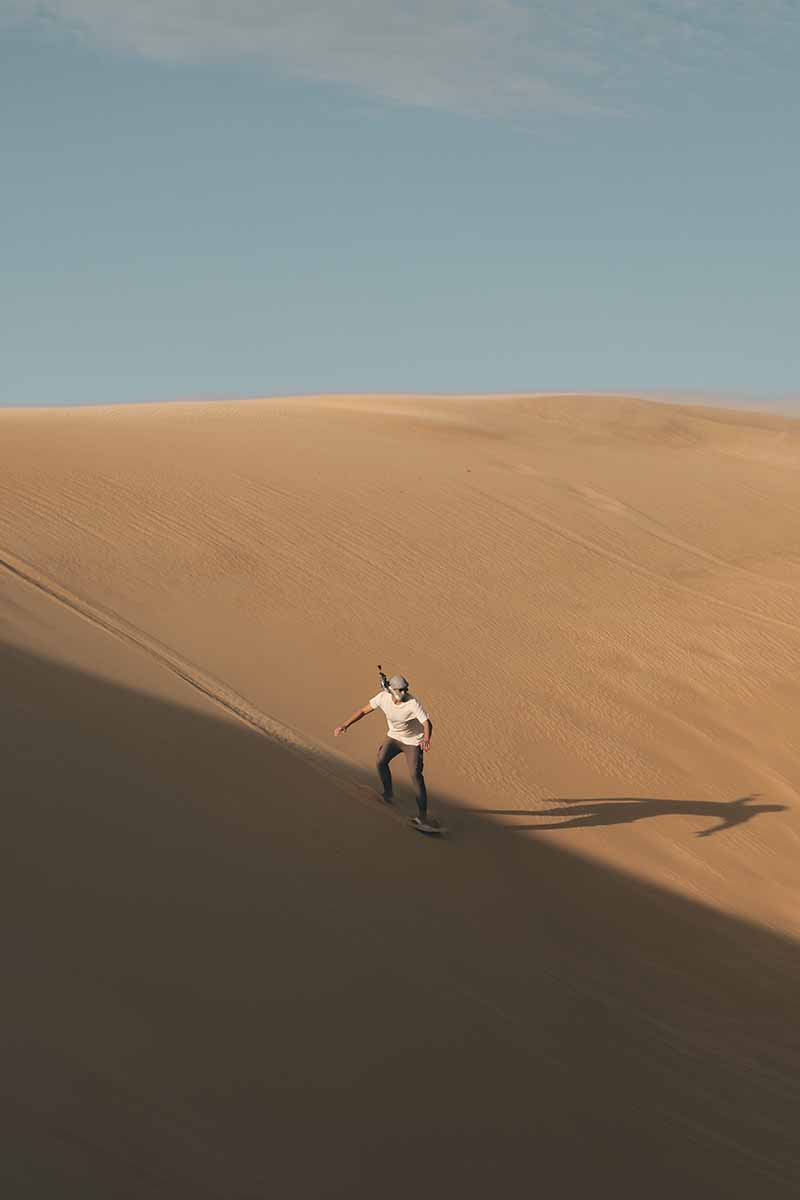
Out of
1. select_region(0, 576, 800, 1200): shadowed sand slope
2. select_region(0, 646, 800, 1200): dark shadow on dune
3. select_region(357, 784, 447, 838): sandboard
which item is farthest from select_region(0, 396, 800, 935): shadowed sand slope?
select_region(0, 646, 800, 1200): dark shadow on dune

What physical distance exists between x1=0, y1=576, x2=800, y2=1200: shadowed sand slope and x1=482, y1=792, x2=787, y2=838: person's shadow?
79cm

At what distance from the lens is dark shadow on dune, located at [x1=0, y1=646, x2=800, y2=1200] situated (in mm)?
4648

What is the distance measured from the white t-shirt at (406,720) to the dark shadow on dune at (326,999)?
543 millimetres

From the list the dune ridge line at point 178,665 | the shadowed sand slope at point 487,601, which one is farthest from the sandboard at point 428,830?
the shadowed sand slope at point 487,601

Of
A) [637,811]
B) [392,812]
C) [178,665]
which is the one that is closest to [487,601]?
[637,811]

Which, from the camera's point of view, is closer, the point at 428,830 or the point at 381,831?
the point at 381,831

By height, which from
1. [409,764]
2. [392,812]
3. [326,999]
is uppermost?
[409,764]

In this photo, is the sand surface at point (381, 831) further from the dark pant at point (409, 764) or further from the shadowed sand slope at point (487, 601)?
the dark pant at point (409, 764)

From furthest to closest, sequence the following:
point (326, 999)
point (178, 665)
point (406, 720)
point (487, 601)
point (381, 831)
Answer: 1. point (487, 601)
2. point (178, 665)
3. point (406, 720)
4. point (381, 831)
5. point (326, 999)

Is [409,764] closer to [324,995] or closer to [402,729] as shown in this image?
[402,729]

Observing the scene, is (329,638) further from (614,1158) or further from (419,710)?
(614,1158)

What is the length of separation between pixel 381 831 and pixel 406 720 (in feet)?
3.09

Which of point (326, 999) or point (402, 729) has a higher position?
point (402, 729)

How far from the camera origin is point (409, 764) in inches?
371
